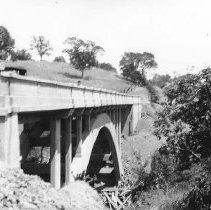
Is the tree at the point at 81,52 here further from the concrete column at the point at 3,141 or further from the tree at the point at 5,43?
the concrete column at the point at 3,141

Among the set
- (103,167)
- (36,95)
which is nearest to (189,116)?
(36,95)

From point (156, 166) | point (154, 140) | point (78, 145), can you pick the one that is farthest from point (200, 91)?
point (154, 140)

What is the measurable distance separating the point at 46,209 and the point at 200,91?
45.9ft

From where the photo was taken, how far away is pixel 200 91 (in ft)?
63.6

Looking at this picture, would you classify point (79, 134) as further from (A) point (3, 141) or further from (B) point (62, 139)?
(A) point (3, 141)

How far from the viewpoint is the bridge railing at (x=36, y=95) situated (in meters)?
9.22

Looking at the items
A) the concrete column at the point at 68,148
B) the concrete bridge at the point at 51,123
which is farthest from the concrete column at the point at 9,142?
the concrete column at the point at 68,148

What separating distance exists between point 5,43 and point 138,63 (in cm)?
3630

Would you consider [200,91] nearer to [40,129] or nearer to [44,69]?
[40,129]

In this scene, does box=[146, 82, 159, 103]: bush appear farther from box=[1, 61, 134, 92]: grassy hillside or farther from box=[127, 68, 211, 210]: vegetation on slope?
box=[127, 68, 211, 210]: vegetation on slope

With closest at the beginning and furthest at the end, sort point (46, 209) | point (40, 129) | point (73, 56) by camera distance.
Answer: point (46, 209) → point (40, 129) → point (73, 56)

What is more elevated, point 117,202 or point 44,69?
point 44,69

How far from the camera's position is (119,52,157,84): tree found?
321 ft

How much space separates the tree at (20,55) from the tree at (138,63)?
30254 mm
